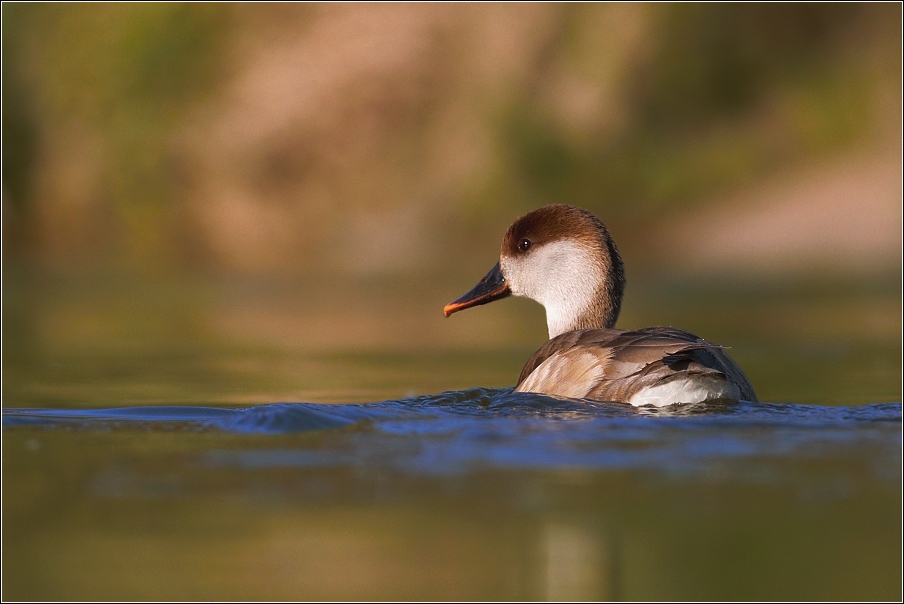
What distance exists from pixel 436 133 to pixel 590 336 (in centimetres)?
2013

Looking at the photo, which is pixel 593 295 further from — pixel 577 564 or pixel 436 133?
pixel 436 133

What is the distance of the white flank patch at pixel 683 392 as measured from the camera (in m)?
5.69

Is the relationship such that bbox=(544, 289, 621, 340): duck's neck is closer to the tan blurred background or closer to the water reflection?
the water reflection

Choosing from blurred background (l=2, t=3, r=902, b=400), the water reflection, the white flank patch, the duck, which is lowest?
the water reflection

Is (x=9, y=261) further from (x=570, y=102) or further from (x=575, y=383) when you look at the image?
(x=575, y=383)

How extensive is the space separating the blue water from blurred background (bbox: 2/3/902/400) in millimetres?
8950

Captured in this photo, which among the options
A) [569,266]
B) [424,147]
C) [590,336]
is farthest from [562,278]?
[424,147]

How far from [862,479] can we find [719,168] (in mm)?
19021

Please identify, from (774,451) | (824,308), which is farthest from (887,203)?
(774,451)

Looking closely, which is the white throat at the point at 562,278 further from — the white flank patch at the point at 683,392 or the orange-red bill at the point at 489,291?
the white flank patch at the point at 683,392

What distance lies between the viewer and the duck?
5.73 m

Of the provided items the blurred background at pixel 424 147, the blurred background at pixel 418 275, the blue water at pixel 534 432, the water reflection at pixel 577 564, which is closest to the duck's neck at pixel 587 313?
the blurred background at pixel 418 275

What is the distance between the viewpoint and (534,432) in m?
5.23

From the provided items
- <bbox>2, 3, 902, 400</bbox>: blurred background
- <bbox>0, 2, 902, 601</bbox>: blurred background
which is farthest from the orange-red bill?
<bbox>2, 3, 902, 400</bbox>: blurred background
